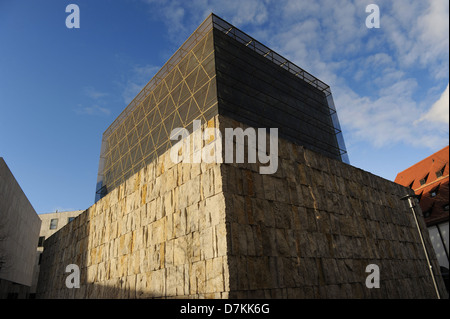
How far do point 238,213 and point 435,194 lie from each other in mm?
33687

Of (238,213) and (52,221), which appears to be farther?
(52,221)

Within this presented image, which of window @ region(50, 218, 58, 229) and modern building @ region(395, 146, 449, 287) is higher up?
window @ region(50, 218, 58, 229)

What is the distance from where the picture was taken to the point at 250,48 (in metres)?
24.0

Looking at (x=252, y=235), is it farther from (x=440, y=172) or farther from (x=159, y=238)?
(x=440, y=172)

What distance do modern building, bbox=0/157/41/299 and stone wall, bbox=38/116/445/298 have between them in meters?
10.7

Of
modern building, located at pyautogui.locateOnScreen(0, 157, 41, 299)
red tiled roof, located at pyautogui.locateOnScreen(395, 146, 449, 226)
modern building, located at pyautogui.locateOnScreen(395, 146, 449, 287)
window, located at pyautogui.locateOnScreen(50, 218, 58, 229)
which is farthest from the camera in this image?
window, located at pyautogui.locateOnScreen(50, 218, 58, 229)

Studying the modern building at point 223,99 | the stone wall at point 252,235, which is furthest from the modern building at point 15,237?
the stone wall at point 252,235

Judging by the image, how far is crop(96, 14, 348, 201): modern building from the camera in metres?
20.3

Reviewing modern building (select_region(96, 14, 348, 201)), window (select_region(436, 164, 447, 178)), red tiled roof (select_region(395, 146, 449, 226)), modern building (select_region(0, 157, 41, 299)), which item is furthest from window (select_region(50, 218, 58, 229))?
window (select_region(436, 164, 447, 178))

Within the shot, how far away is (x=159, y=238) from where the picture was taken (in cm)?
1386

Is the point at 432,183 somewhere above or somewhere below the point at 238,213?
above

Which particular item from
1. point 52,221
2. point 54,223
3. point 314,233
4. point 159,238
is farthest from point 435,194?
point 52,221

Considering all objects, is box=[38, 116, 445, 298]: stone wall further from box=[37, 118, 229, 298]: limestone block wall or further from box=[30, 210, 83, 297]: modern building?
box=[30, 210, 83, 297]: modern building

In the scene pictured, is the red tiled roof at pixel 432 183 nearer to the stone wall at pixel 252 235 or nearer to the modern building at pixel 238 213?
the modern building at pixel 238 213
